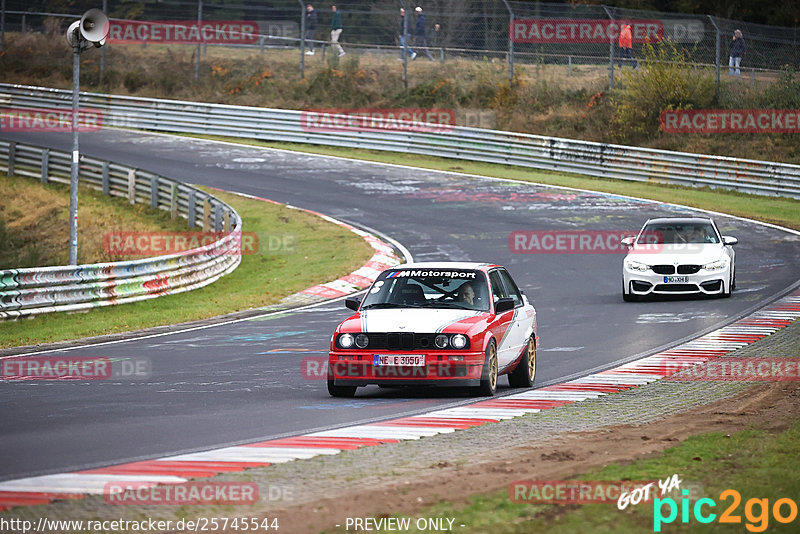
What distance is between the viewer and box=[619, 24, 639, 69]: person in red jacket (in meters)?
38.9

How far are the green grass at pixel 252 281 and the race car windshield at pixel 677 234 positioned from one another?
6.71 meters

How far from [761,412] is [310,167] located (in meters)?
29.9

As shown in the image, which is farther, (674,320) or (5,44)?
(5,44)

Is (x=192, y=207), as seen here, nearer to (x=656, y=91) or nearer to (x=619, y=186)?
(x=619, y=186)

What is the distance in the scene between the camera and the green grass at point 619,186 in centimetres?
3183

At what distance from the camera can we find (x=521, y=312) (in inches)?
497

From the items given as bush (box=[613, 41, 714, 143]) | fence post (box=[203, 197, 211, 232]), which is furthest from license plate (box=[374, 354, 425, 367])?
bush (box=[613, 41, 714, 143])

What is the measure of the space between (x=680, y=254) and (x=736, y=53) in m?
19.9

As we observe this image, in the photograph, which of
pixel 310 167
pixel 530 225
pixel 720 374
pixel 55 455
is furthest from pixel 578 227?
pixel 55 455

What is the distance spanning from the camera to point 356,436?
8953 millimetres

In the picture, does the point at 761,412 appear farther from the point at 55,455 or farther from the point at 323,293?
the point at 323,293

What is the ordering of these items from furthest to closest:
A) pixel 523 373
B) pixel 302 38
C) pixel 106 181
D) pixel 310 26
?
1. pixel 310 26
2. pixel 302 38
3. pixel 106 181
4. pixel 523 373

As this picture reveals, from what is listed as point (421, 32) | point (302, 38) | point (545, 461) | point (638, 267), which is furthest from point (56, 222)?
point (545, 461)
